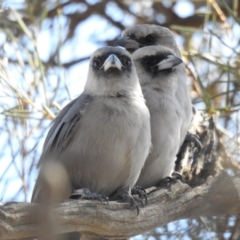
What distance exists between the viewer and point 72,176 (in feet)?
13.4

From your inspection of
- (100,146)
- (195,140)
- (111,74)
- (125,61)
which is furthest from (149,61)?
(100,146)

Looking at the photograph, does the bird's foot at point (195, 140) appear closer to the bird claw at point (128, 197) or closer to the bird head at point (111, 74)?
the bird head at point (111, 74)

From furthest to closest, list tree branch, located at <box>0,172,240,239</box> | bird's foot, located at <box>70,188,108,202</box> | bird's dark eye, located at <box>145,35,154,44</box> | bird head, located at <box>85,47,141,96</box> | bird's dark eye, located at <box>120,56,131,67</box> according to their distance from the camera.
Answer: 1. bird's dark eye, located at <box>145,35,154,44</box>
2. bird's dark eye, located at <box>120,56,131,67</box>
3. bird head, located at <box>85,47,141,96</box>
4. bird's foot, located at <box>70,188,108,202</box>
5. tree branch, located at <box>0,172,240,239</box>

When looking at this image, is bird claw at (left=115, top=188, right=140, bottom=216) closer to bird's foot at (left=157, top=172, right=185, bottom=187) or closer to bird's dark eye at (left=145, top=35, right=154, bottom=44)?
bird's foot at (left=157, top=172, right=185, bottom=187)

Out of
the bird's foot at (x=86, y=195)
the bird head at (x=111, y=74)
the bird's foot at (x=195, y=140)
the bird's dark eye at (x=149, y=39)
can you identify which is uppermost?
the bird's dark eye at (x=149, y=39)

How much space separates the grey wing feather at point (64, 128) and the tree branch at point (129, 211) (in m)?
0.61

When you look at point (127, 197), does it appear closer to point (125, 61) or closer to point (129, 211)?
point (129, 211)

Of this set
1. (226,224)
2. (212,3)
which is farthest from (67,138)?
(212,3)

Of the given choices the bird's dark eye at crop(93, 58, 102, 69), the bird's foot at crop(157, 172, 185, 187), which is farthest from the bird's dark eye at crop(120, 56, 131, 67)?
the bird's foot at crop(157, 172, 185, 187)

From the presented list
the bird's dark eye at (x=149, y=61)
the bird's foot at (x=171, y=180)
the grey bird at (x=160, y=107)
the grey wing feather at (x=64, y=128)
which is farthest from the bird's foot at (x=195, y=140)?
the grey wing feather at (x=64, y=128)

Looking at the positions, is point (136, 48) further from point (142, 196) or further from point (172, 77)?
point (142, 196)

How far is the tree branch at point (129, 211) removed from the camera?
2998mm

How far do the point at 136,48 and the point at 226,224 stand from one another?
160cm

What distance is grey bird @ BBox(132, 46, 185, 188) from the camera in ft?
14.6
